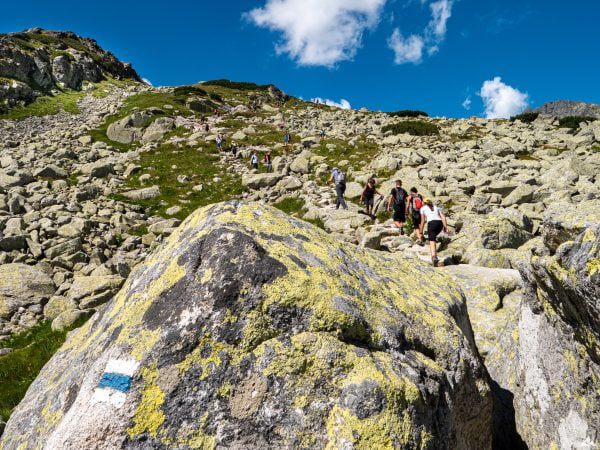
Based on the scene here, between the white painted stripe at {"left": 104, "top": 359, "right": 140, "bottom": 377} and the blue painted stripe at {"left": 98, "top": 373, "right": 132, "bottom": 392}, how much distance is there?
0.12ft

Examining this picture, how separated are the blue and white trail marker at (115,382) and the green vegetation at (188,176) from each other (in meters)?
20.4

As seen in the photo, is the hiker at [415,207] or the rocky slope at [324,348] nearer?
the rocky slope at [324,348]

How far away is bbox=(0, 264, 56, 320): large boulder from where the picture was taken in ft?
42.5

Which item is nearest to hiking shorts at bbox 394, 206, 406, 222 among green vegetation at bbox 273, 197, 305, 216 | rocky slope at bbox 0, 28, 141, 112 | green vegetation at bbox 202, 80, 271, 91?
green vegetation at bbox 273, 197, 305, 216

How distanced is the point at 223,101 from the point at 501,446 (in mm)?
85162

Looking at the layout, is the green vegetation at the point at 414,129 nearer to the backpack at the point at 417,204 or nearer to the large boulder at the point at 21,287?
the backpack at the point at 417,204

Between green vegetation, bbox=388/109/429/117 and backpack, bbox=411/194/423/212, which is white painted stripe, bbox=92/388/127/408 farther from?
green vegetation, bbox=388/109/429/117

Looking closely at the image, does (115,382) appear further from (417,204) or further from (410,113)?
(410,113)

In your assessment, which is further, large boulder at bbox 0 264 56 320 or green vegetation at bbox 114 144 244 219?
green vegetation at bbox 114 144 244 219

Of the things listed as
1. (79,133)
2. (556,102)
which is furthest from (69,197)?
(556,102)

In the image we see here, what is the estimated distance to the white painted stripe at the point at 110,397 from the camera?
3.47 metres

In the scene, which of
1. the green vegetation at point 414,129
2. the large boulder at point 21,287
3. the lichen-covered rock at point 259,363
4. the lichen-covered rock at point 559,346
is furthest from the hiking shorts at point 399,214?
the green vegetation at point 414,129

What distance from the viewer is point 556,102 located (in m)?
82.4

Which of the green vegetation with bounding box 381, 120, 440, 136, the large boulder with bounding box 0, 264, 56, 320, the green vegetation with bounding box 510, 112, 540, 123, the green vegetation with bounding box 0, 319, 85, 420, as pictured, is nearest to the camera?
the green vegetation with bounding box 0, 319, 85, 420
